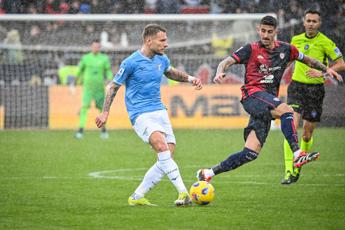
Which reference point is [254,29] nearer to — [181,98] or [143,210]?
[181,98]

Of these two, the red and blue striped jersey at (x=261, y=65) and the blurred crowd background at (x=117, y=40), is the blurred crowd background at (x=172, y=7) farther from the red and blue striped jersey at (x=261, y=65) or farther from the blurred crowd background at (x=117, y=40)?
the red and blue striped jersey at (x=261, y=65)

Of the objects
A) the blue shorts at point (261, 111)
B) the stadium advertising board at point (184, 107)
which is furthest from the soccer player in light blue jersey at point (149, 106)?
the stadium advertising board at point (184, 107)

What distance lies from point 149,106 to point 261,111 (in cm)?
157

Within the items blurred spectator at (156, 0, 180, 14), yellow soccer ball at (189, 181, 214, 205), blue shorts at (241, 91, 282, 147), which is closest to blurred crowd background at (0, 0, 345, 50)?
blurred spectator at (156, 0, 180, 14)

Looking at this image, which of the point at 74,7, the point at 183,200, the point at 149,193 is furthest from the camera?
the point at 74,7

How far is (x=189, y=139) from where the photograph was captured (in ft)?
72.8

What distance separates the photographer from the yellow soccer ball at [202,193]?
34.1ft

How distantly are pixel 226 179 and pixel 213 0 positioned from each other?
15748mm

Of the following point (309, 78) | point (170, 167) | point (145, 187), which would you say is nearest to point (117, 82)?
point (170, 167)

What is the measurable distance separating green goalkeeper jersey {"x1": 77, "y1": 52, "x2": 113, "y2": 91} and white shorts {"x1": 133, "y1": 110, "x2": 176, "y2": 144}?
41.5ft

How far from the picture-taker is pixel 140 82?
10.6 metres

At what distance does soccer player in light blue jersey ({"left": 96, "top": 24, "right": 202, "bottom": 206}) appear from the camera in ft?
34.1

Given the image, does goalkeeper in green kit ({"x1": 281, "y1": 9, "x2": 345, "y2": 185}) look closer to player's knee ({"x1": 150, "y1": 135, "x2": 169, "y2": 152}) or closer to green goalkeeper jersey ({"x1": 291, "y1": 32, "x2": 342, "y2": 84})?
green goalkeeper jersey ({"x1": 291, "y1": 32, "x2": 342, "y2": 84})

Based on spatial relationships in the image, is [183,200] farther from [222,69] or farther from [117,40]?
[117,40]
